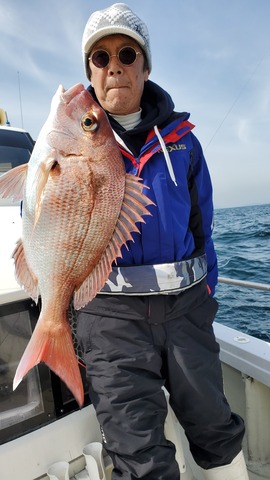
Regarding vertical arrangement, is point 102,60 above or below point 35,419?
above

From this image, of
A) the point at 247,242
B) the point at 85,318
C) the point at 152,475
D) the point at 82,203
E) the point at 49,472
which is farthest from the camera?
the point at 247,242

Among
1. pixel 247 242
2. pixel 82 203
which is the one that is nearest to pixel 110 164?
pixel 82 203

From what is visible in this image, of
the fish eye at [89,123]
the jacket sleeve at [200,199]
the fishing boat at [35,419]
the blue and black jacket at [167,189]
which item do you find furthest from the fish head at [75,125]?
the fishing boat at [35,419]

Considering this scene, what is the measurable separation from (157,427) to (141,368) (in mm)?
308

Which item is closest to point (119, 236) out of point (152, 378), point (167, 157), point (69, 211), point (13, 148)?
point (69, 211)

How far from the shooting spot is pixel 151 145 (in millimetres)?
2084

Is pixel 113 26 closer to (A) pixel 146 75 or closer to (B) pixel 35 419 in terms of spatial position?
(A) pixel 146 75

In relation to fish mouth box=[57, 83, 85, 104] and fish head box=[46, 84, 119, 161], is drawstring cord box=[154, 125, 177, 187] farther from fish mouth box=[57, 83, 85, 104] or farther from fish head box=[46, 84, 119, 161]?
fish mouth box=[57, 83, 85, 104]

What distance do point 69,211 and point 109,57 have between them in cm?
97

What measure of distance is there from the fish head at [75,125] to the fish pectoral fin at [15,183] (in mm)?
205

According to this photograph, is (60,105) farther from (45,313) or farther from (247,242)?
(247,242)

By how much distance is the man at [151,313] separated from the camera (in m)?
1.89

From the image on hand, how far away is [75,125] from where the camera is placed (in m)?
1.68

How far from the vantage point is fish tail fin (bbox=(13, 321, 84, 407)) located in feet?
5.50
